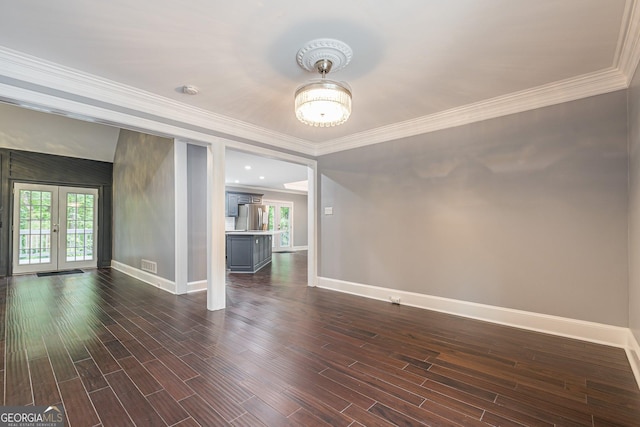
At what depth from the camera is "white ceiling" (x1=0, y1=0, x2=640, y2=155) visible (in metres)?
1.81

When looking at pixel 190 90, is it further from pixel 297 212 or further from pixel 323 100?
pixel 297 212

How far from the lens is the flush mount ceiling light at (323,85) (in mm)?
2150

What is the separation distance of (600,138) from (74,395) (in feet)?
15.5

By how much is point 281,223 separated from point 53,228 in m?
6.93

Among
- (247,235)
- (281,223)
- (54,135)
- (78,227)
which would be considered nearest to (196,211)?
(247,235)

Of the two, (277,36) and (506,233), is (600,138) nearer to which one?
(506,233)

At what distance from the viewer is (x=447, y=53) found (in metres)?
2.24

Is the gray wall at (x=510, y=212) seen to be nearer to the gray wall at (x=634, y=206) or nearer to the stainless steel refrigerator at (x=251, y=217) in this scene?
the gray wall at (x=634, y=206)

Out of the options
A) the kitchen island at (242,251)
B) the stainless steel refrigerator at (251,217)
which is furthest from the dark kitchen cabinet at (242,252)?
the stainless steel refrigerator at (251,217)

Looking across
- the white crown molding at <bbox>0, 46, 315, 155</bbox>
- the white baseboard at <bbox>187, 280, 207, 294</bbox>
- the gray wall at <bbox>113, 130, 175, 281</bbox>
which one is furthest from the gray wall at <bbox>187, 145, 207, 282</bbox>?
the white crown molding at <bbox>0, 46, 315, 155</bbox>

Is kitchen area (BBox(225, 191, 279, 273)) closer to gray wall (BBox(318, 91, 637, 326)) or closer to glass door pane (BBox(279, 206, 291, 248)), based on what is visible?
glass door pane (BBox(279, 206, 291, 248))

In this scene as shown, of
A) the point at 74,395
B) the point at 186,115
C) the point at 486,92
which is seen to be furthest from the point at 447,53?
the point at 74,395

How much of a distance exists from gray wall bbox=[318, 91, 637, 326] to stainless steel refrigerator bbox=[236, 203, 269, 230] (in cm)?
621

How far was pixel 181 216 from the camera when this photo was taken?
179 inches
